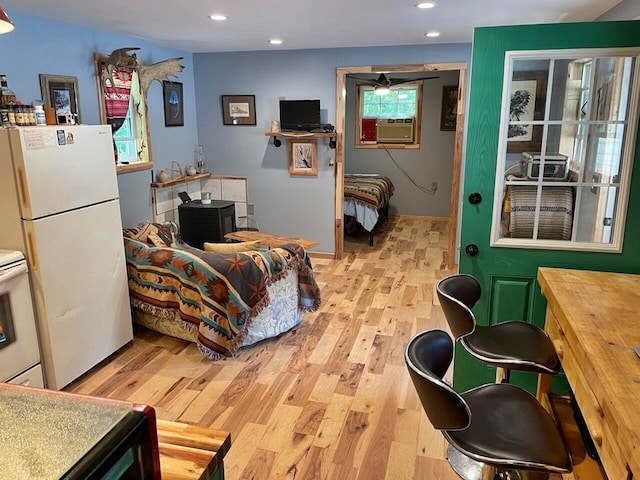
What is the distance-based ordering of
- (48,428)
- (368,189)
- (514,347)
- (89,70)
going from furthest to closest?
(368,189), (89,70), (514,347), (48,428)

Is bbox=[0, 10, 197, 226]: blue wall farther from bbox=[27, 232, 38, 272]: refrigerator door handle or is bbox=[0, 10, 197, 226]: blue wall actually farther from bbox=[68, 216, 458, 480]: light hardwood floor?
bbox=[68, 216, 458, 480]: light hardwood floor

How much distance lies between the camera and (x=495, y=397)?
175 centimetres

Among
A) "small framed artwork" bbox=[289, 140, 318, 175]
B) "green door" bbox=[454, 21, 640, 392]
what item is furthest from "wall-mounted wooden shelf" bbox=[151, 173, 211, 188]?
"green door" bbox=[454, 21, 640, 392]

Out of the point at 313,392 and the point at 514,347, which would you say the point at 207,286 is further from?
the point at 514,347

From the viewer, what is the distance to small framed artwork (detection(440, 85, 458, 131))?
7.51m

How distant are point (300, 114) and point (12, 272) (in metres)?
3.50

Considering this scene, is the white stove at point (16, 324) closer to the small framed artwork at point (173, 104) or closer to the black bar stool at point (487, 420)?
the black bar stool at point (487, 420)

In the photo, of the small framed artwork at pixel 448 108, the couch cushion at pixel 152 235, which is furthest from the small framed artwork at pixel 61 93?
the small framed artwork at pixel 448 108

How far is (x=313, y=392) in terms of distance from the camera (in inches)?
118

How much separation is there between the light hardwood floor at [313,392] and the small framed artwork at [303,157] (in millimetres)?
1705

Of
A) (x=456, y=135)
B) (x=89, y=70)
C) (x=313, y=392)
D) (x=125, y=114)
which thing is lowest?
(x=313, y=392)

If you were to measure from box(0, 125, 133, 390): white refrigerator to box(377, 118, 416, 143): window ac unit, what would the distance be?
5428mm

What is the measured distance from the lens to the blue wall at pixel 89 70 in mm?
3413

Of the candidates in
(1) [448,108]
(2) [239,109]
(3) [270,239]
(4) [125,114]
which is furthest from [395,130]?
(4) [125,114]
